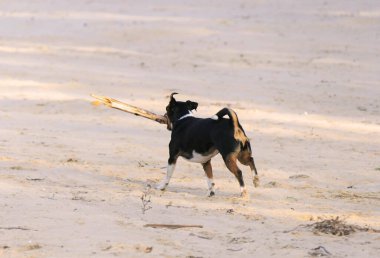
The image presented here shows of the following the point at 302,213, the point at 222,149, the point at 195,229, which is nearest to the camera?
the point at 195,229

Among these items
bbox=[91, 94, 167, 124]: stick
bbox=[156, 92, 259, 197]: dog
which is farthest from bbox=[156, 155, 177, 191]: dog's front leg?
bbox=[91, 94, 167, 124]: stick

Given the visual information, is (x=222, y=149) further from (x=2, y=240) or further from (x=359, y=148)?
(x=359, y=148)

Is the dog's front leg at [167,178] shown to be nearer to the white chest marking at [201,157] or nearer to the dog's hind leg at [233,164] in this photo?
the white chest marking at [201,157]

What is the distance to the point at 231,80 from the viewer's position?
20812mm

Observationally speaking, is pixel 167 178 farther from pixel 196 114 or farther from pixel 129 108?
pixel 196 114

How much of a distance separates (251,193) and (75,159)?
9.30 feet

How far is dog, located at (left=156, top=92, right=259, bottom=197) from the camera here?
1015 centimetres

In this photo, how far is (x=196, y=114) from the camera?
647 inches

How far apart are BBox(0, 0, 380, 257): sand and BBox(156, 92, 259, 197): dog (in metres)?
0.34

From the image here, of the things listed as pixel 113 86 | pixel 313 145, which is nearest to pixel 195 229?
pixel 313 145

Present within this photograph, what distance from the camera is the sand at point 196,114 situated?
8.28 meters

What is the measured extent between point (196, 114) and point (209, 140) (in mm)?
6052

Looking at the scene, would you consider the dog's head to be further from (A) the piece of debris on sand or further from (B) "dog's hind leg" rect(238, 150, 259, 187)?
(A) the piece of debris on sand

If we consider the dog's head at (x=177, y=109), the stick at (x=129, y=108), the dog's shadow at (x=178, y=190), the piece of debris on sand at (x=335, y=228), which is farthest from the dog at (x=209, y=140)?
the piece of debris on sand at (x=335, y=228)
